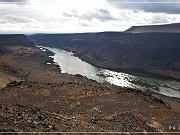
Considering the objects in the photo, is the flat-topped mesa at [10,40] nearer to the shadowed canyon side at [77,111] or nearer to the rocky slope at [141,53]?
the rocky slope at [141,53]

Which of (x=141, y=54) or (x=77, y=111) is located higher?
(x=77, y=111)

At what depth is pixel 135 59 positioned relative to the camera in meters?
127

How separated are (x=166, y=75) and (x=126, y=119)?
78.8 meters

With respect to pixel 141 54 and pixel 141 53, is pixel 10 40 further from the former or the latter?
pixel 141 54

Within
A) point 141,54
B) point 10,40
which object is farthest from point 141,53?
point 10,40

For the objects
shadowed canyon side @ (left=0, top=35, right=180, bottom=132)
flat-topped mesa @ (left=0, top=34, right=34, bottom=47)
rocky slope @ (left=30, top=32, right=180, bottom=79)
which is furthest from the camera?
flat-topped mesa @ (left=0, top=34, right=34, bottom=47)

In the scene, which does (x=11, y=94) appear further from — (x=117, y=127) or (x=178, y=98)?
(x=178, y=98)

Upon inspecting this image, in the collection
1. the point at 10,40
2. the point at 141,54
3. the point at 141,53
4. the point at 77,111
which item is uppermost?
the point at 77,111

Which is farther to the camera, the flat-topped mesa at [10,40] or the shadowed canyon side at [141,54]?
the flat-topped mesa at [10,40]

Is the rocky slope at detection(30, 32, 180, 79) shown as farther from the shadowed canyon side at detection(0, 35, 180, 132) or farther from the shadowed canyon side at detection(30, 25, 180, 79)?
the shadowed canyon side at detection(0, 35, 180, 132)

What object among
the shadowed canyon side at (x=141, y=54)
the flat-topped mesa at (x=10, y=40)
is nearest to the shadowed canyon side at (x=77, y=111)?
the shadowed canyon side at (x=141, y=54)

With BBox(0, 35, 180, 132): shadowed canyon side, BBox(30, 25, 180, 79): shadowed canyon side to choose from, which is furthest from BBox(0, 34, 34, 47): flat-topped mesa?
BBox(0, 35, 180, 132): shadowed canyon side

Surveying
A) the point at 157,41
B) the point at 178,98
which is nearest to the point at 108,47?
the point at 157,41

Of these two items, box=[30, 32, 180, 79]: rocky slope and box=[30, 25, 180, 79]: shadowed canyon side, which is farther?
box=[30, 32, 180, 79]: rocky slope
